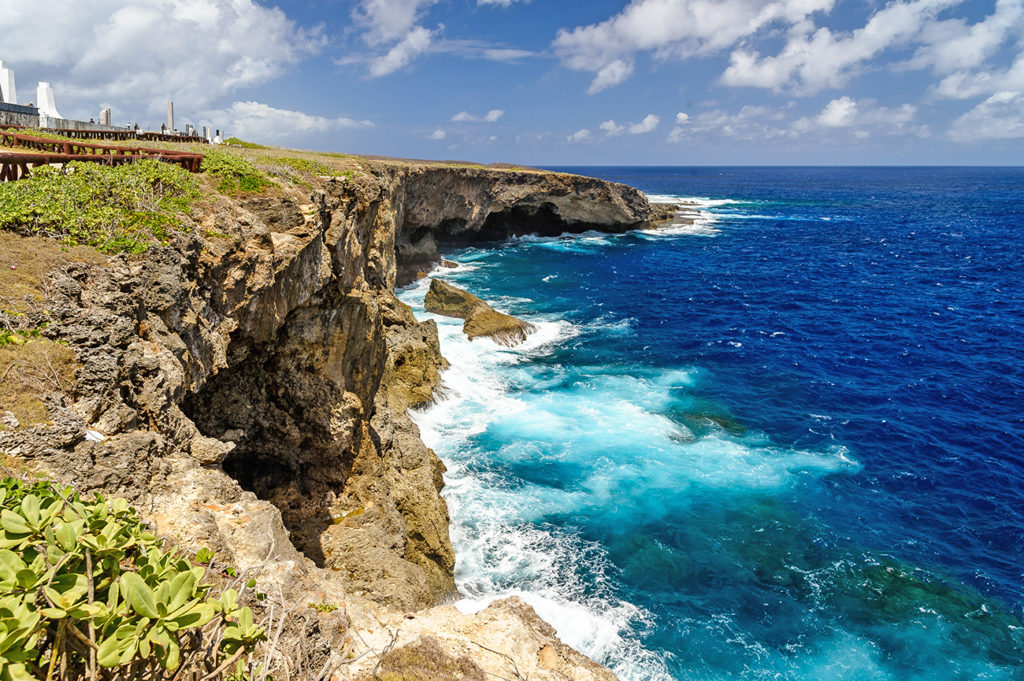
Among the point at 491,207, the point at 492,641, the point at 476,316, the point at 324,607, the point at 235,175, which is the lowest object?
the point at 492,641

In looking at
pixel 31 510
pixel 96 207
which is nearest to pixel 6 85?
pixel 96 207

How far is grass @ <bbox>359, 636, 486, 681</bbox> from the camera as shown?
20.9 feet

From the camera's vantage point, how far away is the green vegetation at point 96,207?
1012 cm

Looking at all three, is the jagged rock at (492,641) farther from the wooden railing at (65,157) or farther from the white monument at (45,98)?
the white monument at (45,98)

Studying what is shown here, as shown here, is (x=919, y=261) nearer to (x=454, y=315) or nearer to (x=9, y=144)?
(x=454, y=315)

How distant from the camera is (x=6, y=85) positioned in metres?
35.9

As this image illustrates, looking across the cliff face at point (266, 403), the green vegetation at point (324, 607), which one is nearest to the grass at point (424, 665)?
the green vegetation at point (324, 607)

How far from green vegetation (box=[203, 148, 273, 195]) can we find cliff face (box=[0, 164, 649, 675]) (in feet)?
2.65

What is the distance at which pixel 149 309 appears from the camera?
9.72 metres

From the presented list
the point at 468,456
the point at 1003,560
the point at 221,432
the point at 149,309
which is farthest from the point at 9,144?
the point at 1003,560

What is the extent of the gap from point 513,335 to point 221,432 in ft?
78.7

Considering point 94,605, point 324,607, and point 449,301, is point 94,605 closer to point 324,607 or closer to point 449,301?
point 324,607

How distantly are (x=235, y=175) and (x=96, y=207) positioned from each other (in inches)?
189

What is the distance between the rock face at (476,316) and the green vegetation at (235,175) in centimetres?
2092
